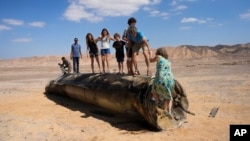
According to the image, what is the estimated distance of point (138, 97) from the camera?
7441 mm

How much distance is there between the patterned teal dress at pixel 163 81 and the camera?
6938 mm

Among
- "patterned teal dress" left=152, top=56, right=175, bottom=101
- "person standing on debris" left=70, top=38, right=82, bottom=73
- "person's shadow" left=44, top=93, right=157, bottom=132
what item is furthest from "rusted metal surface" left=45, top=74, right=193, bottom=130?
"person standing on debris" left=70, top=38, right=82, bottom=73

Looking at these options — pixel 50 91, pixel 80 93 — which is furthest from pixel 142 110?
pixel 50 91

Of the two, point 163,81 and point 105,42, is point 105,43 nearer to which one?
point 105,42

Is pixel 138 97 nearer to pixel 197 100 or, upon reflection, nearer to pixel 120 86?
pixel 120 86

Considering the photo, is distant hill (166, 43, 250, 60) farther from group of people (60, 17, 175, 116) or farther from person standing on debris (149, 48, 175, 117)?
person standing on debris (149, 48, 175, 117)

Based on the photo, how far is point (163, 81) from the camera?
6.92m

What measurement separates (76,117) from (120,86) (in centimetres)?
158

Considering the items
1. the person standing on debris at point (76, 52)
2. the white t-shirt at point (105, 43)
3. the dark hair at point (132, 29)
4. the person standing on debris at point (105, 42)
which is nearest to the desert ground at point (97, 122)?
the person standing on debris at point (105, 42)

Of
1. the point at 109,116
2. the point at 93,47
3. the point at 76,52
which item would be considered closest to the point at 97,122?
the point at 109,116

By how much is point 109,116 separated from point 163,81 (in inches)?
93.0

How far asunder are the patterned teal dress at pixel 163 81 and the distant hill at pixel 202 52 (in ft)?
218

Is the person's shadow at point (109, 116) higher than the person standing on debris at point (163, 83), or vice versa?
the person standing on debris at point (163, 83)

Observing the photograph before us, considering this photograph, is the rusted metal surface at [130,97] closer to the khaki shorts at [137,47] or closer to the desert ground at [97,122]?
the desert ground at [97,122]
